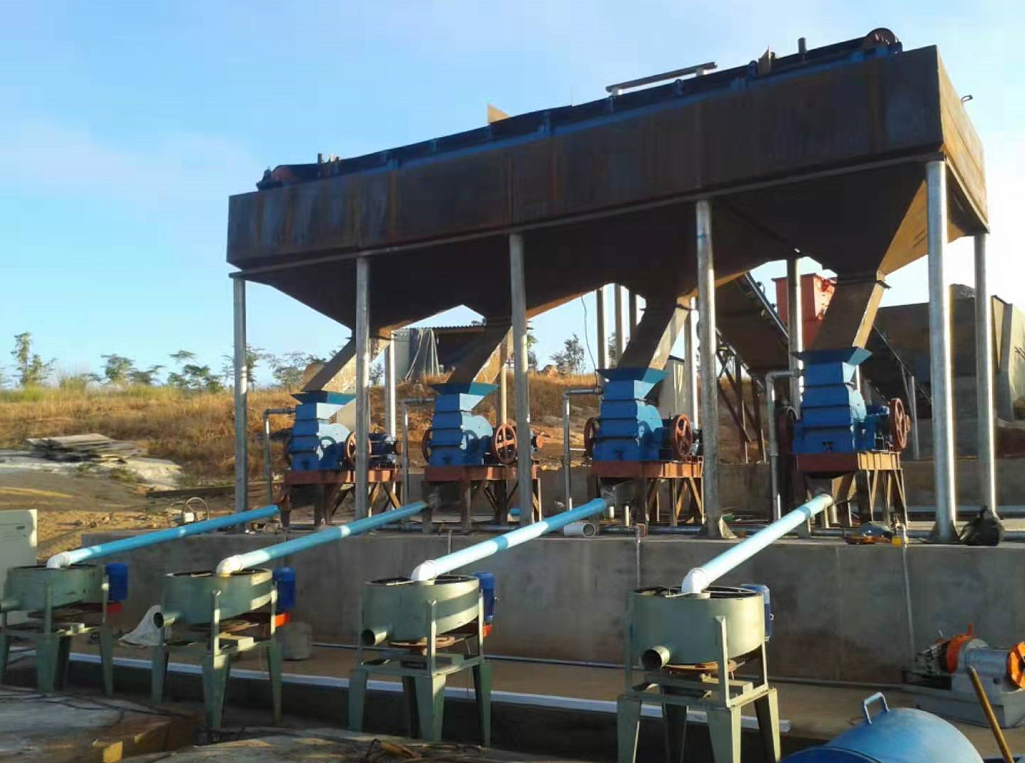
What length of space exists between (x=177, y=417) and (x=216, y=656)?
23.6m

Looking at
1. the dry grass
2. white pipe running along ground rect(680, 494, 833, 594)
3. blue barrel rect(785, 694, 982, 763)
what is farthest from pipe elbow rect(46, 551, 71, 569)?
the dry grass

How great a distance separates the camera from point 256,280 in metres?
13.8

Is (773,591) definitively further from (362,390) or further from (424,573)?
(362,390)

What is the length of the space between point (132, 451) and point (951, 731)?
2578 cm

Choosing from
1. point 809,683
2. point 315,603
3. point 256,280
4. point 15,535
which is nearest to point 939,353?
point 809,683

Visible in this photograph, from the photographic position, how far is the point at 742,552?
7.02 metres

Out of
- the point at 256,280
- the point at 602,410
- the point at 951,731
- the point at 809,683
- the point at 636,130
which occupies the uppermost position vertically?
the point at 636,130

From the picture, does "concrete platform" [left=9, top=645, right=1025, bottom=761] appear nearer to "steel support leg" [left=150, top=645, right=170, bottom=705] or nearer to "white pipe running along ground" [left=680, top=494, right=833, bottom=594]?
"steel support leg" [left=150, top=645, right=170, bottom=705]

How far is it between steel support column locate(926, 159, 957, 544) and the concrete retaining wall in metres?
0.79

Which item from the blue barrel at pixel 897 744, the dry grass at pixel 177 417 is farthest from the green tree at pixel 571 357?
the blue barrel at pixel 897 744

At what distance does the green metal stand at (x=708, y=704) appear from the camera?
5500 millimetres

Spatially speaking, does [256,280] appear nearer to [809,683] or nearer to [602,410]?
[602,410]

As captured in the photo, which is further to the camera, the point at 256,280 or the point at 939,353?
the point at 256,280

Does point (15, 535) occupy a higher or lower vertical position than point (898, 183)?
lower
